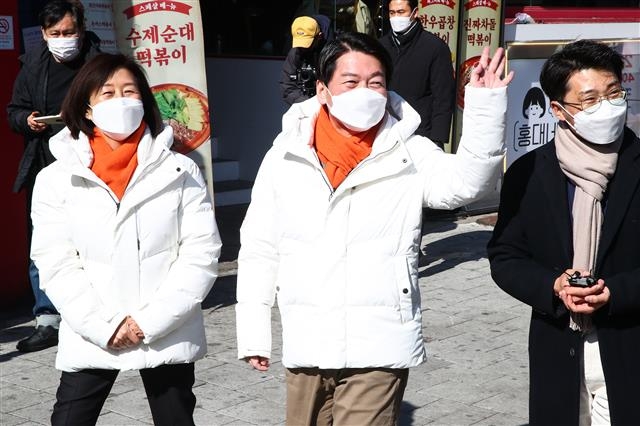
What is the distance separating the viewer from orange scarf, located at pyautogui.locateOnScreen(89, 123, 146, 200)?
4039mm

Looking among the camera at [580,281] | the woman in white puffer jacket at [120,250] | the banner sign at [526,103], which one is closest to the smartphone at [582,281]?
the camera at [580,281]

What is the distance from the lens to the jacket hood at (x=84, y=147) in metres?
4.06

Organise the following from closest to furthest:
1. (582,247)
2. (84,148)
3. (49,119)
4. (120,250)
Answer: (582,247)
(120,250)
(84,148)
(49,119)

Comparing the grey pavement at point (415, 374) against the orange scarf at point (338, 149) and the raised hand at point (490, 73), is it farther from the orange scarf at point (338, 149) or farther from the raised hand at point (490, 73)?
the raised hand at point (490, 73)

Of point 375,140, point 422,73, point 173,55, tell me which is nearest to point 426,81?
point 422,73

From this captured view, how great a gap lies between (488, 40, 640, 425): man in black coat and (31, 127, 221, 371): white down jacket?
1.13m

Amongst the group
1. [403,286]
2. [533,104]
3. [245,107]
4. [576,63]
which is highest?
[576,63]

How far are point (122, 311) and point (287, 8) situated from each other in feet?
24.8

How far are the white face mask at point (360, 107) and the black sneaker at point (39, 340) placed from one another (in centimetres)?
346

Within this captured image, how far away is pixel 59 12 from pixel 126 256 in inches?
104

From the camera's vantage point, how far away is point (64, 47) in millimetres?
6281

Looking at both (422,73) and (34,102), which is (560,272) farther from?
(422,73)

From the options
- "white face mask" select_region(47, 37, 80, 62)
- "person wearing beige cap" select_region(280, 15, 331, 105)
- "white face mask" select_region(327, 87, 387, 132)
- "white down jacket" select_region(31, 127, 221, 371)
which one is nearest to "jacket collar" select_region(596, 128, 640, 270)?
"white face mask" select_region(327, 87, 387, 132)

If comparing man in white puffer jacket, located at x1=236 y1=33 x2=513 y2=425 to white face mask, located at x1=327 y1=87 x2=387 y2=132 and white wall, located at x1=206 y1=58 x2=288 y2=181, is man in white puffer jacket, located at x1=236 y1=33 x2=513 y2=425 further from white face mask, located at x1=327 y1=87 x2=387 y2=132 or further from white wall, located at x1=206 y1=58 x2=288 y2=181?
white wall, located at x1=206 y1=58 x2=288 y2=181
